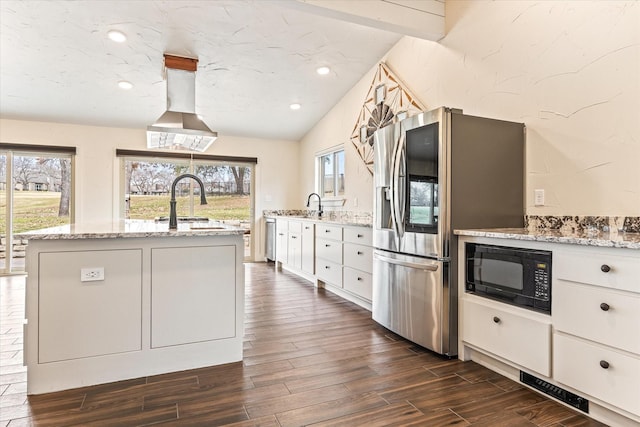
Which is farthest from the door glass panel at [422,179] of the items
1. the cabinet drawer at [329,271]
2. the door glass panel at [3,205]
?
the door glass panel at [3,205]

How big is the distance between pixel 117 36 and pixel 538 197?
4.07 meters

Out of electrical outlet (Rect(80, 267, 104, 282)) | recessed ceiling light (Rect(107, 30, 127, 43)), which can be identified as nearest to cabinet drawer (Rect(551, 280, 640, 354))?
electrical outlet (Rect(80, 267, 104, 282))

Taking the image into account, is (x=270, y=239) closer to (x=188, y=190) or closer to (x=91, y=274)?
(x=188, y=190)

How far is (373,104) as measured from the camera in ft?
15.3

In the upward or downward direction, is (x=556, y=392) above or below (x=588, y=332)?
below

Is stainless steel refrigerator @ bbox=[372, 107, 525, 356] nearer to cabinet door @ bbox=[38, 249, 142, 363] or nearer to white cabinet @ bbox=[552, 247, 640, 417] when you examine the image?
white cabinet @ bbox=[552, 247, 640, 417]

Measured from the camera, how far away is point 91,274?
2.21 metres

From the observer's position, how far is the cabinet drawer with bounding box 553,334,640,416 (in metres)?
1.66

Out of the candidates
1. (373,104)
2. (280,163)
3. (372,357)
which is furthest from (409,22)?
(280,163)

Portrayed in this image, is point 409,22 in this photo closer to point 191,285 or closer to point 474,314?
point 474,314

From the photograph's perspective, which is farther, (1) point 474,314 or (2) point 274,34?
(2) point 274,34

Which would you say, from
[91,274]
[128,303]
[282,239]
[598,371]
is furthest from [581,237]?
[282,239]

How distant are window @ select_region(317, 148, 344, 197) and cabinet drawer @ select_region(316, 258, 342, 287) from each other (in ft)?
4.40

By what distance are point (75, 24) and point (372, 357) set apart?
13.0 ft
